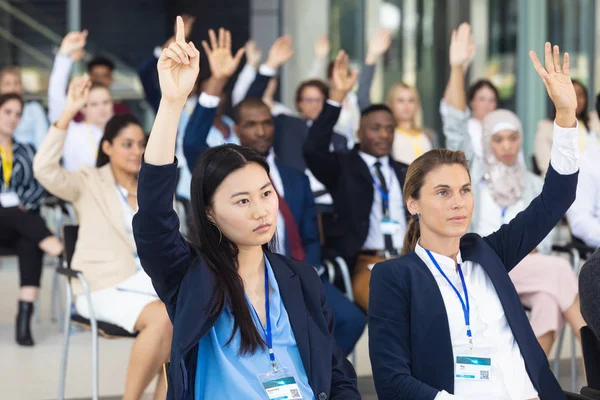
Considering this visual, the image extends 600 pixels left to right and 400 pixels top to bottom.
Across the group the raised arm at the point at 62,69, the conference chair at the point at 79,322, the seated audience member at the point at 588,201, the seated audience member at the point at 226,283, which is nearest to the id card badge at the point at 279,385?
the seated audience member at the point at 226,283

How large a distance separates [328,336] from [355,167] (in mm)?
2297

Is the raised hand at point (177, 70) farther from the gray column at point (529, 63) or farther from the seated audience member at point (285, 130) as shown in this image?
the gray column at point (529, 63)

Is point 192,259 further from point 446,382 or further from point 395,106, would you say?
point 395,106

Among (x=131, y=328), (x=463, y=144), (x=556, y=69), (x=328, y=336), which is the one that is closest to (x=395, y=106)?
(x=463, y=144)

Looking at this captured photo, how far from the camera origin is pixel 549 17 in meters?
9.33

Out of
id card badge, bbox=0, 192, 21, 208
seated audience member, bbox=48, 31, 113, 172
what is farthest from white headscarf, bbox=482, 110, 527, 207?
id card badge, bbox=0, 192, 21, 208

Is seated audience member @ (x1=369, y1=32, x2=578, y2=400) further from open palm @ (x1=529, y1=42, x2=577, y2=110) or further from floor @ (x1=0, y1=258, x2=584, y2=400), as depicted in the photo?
floor @ (x1=0, y1=258, x2=584, y2=400)

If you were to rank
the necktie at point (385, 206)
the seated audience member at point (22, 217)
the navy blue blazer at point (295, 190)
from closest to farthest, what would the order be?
1. the navy blue blazer at point (295, 190)
2. the necktie at point (385, 206)
3. the seated audience member at point (22, 217)

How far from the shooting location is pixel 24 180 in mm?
5426

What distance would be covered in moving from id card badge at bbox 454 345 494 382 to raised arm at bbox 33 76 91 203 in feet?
7.39

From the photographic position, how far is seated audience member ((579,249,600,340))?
85.0 inches

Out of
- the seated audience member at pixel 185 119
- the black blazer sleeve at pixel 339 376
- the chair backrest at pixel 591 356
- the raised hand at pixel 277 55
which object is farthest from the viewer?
the seated audience member at pixel 185 119

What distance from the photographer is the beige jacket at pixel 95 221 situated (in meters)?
3.98

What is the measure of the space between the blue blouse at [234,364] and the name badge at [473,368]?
0.52 metres
